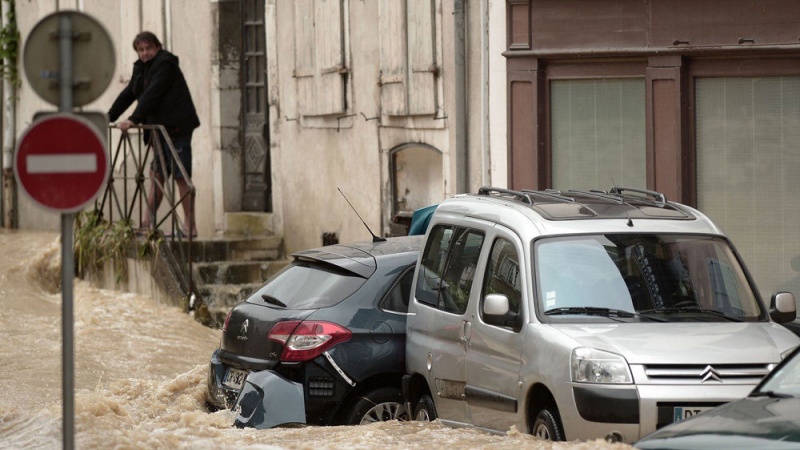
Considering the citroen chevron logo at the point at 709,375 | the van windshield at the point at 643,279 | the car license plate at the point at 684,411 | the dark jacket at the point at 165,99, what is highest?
the dark jacket at the point at 165,99

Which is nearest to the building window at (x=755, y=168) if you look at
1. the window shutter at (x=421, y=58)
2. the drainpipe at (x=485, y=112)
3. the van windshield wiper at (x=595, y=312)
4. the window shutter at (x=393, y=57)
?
the drainpipe at (x=485, y=112)

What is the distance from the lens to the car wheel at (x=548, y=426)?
8193mm

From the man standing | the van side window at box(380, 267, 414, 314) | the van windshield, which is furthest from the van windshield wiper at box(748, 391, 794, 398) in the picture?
the man standing

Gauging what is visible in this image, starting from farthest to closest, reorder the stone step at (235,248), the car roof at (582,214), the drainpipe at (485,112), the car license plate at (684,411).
Result: 1. the stone step at (235,248)
2. the drainpipe at (485,112)
3. the car roof at (582,214)
4. the car license plate at (684,411)

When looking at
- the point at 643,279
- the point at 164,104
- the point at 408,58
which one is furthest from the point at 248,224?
the point at 643,279

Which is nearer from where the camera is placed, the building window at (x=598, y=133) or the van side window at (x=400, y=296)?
the van side window at (x=400, y=296)

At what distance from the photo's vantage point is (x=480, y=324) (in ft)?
30.1

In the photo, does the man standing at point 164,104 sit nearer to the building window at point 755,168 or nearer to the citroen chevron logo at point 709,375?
the building window at point 755,168

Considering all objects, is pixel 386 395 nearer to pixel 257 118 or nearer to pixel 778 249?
pixel 778 249

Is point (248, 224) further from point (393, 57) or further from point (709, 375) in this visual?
point (709, 375)

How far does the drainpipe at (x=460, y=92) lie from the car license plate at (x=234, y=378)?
19.7 feet

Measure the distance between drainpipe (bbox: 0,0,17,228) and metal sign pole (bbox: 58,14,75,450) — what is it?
17527 mm

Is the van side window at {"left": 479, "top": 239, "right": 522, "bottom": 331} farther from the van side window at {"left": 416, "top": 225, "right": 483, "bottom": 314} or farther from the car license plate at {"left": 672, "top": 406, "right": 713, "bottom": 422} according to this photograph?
the car license plate at {"left": 672, "top": 406, "right": 713, "bottom": 422}

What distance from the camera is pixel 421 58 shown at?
1670 centimetres
